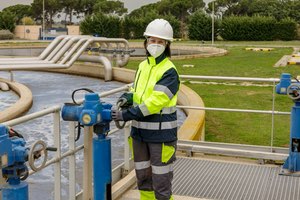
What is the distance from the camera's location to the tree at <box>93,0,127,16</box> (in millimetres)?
75375

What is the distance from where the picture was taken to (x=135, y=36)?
45188 mm

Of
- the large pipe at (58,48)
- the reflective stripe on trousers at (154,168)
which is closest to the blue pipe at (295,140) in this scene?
the reflective stripe on trousers at (154,168)

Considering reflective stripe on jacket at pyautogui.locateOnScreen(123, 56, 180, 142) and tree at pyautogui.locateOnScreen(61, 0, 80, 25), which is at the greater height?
tree at pyautogui.locateOnScreen(61, 0, 80, 25)

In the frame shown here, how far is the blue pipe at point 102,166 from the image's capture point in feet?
10.5

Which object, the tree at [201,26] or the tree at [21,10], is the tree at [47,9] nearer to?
the tree at [21,10]

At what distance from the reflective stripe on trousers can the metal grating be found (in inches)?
33.4

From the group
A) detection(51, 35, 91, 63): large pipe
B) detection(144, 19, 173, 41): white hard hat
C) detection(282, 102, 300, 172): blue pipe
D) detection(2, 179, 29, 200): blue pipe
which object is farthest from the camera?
detection(51, 35, 91, 63): large pipe

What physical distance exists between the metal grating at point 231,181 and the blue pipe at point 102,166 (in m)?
1.07

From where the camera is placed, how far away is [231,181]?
175 inches

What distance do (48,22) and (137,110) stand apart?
7731cm

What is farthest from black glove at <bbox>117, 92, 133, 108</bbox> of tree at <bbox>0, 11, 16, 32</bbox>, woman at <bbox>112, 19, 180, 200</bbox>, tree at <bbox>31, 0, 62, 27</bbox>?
tree at <bbox>31, 0, 62, 27</bbox>

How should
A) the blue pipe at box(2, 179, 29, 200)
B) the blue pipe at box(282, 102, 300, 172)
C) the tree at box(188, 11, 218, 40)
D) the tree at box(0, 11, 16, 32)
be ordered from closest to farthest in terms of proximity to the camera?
the blue pipe at box(2, 179, 29, 200), the blue pipe at box(282, 102, 300, 172), the tree at box(188, 11, 218, 40), the tree at box(0, 11, 16, 32)

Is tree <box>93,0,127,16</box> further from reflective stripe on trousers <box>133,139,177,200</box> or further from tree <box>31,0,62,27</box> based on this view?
reflective stripe on trousers <box>133,139,177,200</box>

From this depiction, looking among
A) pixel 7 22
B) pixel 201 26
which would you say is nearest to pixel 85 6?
pixel 7 22
